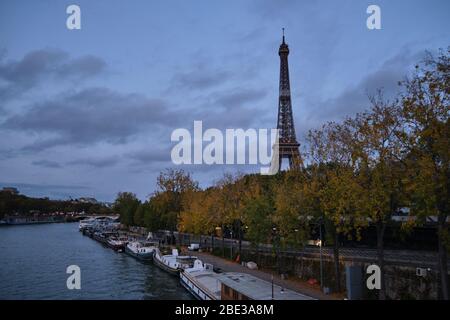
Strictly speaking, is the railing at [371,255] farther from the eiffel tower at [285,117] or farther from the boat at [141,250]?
the eiffel tower at [285,117]

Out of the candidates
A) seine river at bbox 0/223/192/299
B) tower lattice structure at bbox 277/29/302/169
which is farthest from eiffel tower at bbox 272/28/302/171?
seine river at bbox 0/223/192/299

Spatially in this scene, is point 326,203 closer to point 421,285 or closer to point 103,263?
point 421,285

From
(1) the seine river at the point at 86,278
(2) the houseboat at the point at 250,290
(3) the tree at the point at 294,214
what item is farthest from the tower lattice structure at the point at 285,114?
(2) the houseboat at the point at 250,290

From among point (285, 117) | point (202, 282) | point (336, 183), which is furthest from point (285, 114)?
point (336, 183)

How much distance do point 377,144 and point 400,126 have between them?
187 centimetres

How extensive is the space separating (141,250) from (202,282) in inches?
1364

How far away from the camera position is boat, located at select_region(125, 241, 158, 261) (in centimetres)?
7269

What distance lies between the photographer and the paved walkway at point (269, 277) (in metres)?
35.3

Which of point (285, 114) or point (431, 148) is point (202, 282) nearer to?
point (431, 148)

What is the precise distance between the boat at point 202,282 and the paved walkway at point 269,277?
3.12 meters

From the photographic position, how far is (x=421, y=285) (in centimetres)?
3069
